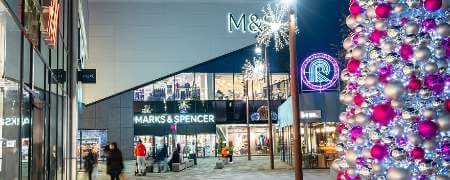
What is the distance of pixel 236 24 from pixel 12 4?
33706mm

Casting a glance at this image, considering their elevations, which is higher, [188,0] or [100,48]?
[188,0]

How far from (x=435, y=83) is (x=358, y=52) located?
101 centimetres

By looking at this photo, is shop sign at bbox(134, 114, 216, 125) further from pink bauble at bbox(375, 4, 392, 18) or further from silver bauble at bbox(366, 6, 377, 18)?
pink bauble at bbox(375, 4, 392, 18)

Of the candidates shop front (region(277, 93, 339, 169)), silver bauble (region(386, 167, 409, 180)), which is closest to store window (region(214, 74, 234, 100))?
shop front (region(277, 93, 339, 169))

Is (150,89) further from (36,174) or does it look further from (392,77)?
(392,77)

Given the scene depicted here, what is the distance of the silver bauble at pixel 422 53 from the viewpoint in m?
5.83

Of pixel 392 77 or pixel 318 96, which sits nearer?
pixel 392 77

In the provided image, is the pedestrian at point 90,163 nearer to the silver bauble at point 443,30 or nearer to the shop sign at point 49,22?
the shop sign at point 49,22

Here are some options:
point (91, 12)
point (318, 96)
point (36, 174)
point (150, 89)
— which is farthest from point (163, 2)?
point (36, 174)

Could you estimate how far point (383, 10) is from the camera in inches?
243

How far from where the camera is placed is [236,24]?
41094mm

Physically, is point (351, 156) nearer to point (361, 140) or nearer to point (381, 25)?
point (361, 140)

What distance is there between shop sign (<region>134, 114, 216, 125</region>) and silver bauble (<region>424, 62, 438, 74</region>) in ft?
145

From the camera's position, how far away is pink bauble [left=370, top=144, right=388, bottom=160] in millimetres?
6070
